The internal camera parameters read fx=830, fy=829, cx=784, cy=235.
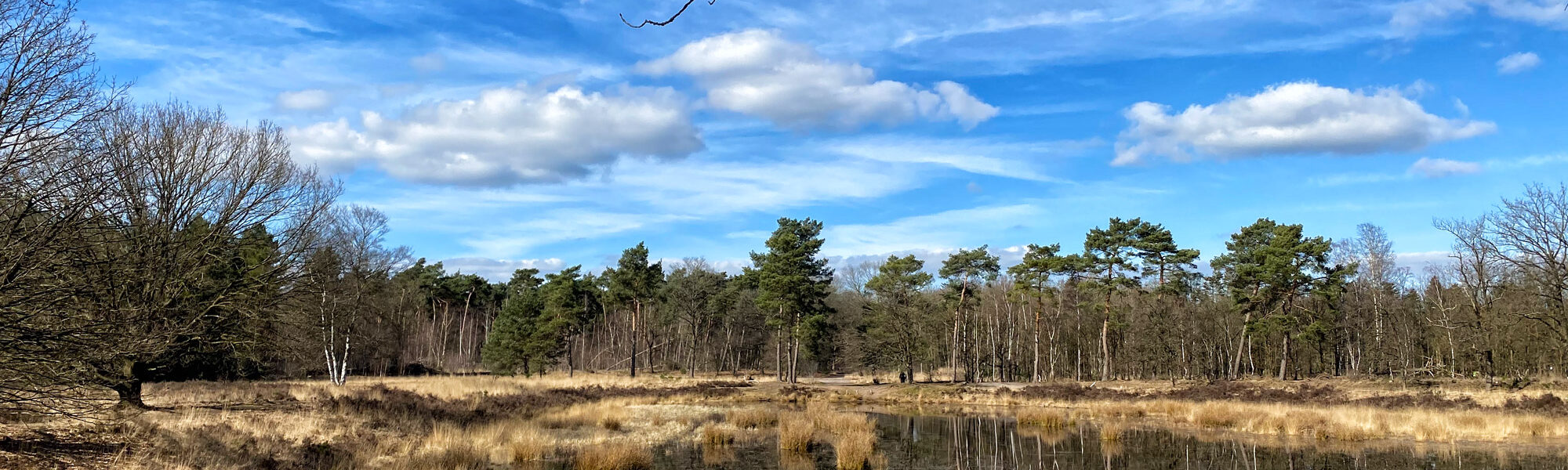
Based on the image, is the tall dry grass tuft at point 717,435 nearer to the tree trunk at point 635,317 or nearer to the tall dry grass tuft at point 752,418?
the tall dry grass tuft at point 752,418

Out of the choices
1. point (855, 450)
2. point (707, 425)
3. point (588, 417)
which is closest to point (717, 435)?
point (707, 425)

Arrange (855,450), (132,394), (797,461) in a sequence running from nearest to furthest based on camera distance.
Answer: (132,394)
(855,450)
(797,461)

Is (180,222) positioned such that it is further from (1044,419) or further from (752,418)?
(1044,419)

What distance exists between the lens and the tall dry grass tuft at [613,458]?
1616 cm

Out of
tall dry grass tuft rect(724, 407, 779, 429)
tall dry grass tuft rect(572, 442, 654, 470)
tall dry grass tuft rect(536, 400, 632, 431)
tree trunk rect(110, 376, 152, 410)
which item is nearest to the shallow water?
tall dry grass tuft rect(572, 442, 654, 470)

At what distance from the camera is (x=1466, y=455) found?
63.1 ft

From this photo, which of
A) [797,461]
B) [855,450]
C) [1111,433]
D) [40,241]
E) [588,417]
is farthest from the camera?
[588,417]

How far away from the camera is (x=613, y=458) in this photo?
1642 centimetres

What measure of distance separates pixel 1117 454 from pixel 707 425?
11.3 m

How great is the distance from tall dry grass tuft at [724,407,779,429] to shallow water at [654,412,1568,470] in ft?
12.9

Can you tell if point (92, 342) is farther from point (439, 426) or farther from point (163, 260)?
point (439, 426)

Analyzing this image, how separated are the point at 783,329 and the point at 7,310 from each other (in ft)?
158

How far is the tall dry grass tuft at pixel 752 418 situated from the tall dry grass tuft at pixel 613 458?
8413 mm

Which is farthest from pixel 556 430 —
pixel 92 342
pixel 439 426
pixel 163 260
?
pixel 92 342
